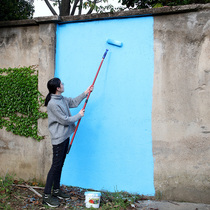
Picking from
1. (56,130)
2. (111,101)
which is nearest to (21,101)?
(56,130)

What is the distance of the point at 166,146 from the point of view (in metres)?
3.56

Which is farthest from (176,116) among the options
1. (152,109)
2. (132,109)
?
(132,109)

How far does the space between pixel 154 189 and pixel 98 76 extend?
5.89ft

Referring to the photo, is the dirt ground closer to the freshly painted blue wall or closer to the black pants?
the freshly painted blue wall

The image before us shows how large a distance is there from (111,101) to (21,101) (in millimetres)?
1509

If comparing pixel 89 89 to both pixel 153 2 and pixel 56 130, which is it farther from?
pixel 153 2

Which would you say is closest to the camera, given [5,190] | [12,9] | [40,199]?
[40,199]

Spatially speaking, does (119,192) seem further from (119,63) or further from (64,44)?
(64,44)

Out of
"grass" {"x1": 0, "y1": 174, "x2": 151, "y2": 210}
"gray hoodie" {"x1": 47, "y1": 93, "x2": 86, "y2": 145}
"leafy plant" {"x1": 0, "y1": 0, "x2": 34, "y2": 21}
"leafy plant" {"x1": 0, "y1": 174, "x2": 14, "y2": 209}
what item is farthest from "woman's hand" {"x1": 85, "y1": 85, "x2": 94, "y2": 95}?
"leafy plant" {"x1": 0, "y1": 0, "x2": 34, "y2": 21}

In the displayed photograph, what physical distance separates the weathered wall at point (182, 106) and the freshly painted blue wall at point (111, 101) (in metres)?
0.14

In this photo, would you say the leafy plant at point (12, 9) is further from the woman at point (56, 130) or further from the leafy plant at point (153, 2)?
the woman at point (56, 130)

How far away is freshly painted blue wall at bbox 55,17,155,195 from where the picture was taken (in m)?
3.68

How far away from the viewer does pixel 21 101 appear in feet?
13.9

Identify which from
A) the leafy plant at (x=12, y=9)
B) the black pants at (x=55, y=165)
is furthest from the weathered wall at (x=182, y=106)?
the leafy plant at (x=12, y=9)
